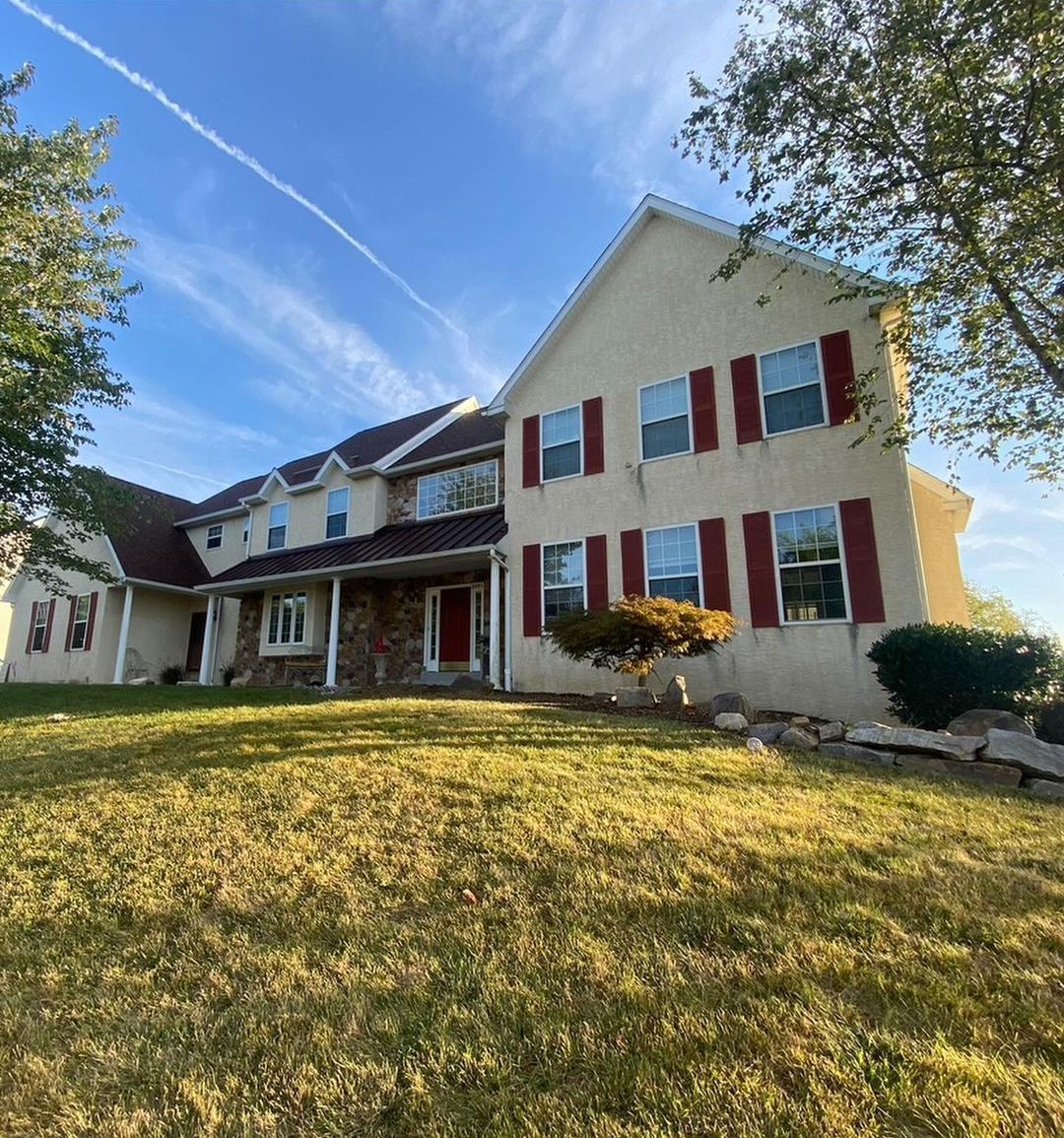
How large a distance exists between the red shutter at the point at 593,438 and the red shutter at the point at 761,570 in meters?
3.22

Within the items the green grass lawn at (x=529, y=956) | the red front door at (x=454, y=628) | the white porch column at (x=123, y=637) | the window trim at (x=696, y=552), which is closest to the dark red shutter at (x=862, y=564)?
the window trim at (x=696, y=552)

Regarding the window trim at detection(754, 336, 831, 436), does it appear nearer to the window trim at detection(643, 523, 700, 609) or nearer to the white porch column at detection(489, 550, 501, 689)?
the window trim at detection(643, 523, 700, 609)

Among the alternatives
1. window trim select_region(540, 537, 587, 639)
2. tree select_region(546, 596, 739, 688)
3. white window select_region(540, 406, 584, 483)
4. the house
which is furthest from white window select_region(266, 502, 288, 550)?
tree select_region(546, 596, 739, 688)

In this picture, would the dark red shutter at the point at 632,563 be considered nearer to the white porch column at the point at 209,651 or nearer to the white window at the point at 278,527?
the white window at the point at 278,527

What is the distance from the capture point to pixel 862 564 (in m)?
9.30

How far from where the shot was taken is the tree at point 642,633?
8.77 meters

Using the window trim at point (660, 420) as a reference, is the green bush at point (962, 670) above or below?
below

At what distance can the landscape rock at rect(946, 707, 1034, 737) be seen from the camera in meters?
6.27

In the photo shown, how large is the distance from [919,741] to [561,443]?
8.78 m

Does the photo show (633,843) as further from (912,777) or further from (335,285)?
(335,285)

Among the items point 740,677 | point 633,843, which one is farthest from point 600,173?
point 633,843

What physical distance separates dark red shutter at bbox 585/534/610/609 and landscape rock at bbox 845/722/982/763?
5.67m

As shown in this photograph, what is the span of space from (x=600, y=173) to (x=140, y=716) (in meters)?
12.0

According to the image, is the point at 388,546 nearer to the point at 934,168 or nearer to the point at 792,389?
the point at 792,389
